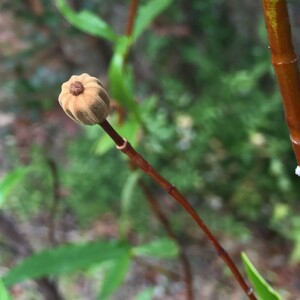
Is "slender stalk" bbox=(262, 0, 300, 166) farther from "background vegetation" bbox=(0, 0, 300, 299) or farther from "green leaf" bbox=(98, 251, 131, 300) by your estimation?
"background vegetation" bbox=(0, 0, 300, 299)

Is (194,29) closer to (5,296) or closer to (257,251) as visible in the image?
(257,251)

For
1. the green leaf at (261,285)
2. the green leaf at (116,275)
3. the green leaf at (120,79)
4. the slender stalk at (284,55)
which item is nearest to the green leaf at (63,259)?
the green leaf at (116,275)

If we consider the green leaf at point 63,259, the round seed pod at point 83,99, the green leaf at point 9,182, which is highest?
the green leaf at point 9,182

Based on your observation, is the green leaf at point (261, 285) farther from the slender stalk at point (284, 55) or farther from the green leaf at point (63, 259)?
the green leaf at point (63, 259)

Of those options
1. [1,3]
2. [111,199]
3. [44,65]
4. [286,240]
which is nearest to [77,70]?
[44,65]

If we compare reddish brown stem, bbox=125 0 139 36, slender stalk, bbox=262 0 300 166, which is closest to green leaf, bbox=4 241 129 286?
reddish brown stem, bbox=125 0 139 36

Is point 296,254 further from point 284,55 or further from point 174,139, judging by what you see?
point 284,55
